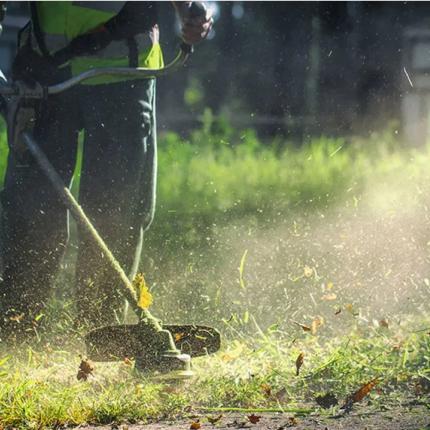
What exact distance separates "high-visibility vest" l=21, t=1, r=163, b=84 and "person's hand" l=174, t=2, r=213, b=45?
16.2 inches

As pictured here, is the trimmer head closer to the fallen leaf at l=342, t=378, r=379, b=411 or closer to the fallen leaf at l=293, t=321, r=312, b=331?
the fallen leaf at l=293, t=321, r=312, b=331

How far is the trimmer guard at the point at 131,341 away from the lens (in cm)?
471

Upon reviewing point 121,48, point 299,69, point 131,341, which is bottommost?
point 131,341

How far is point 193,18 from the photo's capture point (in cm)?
489

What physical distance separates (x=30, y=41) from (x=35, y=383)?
175 centimetres

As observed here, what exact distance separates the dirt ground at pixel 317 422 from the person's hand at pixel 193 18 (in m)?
1.68

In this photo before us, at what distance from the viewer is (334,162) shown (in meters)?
10.6

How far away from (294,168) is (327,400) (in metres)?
6.43

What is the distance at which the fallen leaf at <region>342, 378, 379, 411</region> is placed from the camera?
4.33 meters

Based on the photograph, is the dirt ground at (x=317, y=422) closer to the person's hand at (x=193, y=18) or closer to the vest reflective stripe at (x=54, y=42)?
the person's hand at (x=193, y=18)

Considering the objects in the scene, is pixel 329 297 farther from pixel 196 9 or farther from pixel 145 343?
pixel 196 9

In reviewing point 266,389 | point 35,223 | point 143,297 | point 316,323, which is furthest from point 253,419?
point 35,223

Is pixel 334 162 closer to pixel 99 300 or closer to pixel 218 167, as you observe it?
pixel 218 167

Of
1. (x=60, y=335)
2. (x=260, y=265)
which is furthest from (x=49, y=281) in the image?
(x=260, y=265)
